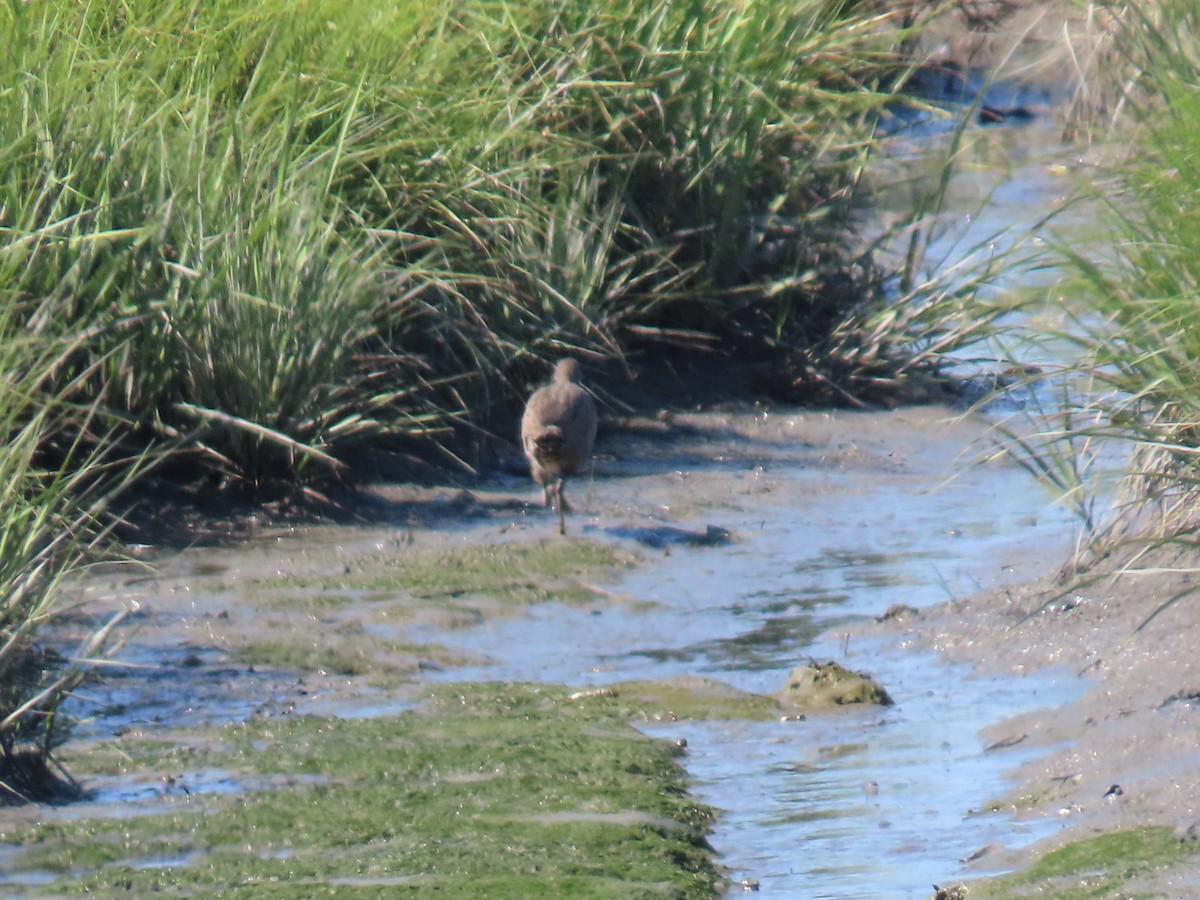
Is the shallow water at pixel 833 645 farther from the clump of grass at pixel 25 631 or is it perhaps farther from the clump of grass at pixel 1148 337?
the clump of grass at pixel 25 631

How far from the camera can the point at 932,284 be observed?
9.12m

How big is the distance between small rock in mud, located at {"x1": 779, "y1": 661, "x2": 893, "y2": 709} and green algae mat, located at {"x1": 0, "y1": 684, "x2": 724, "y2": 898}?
22.1 inches

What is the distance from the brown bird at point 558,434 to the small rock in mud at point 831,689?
1871mm

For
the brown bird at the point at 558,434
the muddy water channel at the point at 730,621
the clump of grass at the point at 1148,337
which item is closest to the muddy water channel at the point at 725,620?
the muddy water channel at the point at 730,621

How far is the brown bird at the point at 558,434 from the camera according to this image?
7.27 meters

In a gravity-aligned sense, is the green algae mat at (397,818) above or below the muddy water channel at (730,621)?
above

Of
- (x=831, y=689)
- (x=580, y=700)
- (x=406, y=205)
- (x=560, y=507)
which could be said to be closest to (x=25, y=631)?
(x=580, y=700)

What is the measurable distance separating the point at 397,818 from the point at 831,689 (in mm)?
1586

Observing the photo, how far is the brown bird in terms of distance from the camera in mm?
7266

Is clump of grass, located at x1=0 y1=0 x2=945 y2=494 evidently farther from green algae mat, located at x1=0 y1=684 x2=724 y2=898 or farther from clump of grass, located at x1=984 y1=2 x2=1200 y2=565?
clump of grass, located at x1=984 y1=2 x2=1200 y2=565

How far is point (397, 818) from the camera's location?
4.24 m

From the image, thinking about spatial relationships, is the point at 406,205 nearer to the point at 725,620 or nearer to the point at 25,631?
the point at 725,620

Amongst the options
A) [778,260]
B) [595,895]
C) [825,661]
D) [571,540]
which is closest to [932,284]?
[778,260]

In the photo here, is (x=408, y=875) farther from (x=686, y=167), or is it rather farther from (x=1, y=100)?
(x=686, y=167)
